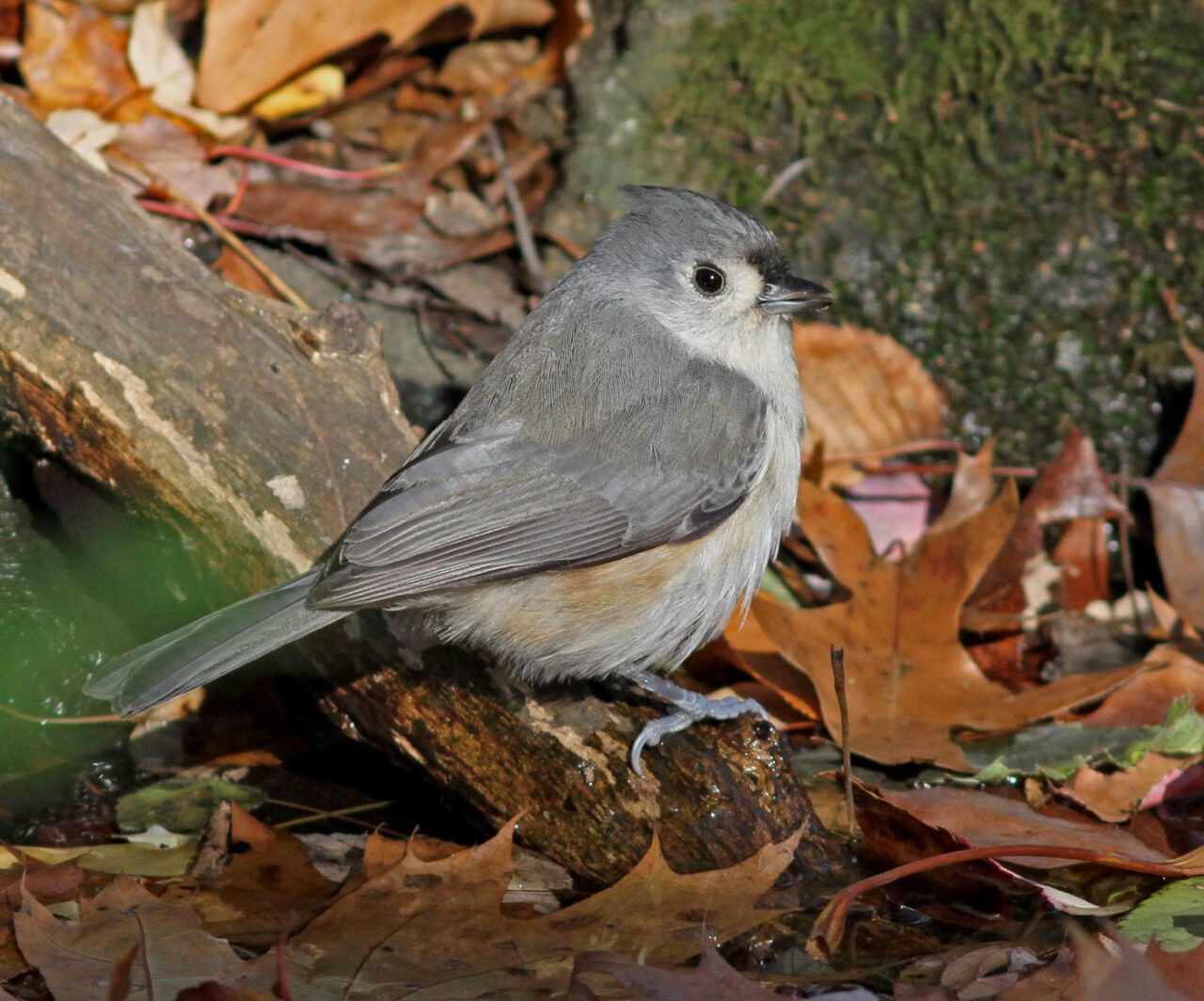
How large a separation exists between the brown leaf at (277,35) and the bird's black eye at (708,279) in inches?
97.1

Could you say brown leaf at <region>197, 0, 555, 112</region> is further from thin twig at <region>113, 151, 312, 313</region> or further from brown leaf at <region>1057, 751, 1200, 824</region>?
brown leaf at <region>1057, 751, 1200, 824</region>

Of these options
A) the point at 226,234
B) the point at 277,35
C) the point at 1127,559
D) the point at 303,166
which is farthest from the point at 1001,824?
the point at 277,35

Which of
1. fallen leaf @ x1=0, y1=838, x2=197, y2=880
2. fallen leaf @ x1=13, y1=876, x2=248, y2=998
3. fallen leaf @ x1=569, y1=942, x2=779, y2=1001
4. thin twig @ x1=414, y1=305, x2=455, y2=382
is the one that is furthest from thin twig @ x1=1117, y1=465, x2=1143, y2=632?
fallen leaf @ x1=13, y1=876, x2=248, y2=998

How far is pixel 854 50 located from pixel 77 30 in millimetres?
3069

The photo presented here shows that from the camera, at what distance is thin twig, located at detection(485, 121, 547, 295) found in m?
5.48

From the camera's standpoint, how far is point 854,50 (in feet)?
18.1

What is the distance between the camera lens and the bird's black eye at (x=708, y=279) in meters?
3.74

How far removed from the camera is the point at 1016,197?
535cm

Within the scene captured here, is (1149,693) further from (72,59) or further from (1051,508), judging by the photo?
(72,59)

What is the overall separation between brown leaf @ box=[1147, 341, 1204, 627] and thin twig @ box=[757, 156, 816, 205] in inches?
62.7

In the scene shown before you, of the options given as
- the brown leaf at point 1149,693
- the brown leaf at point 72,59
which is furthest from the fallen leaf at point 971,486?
the brown leaf at point 72,59

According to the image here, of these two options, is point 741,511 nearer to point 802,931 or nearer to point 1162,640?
point 802,931

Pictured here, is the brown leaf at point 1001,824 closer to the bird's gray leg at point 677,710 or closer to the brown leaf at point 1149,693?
the bird's gray leg at point 677,710

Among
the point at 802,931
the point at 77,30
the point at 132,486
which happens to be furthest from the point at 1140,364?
the point at 77,30
